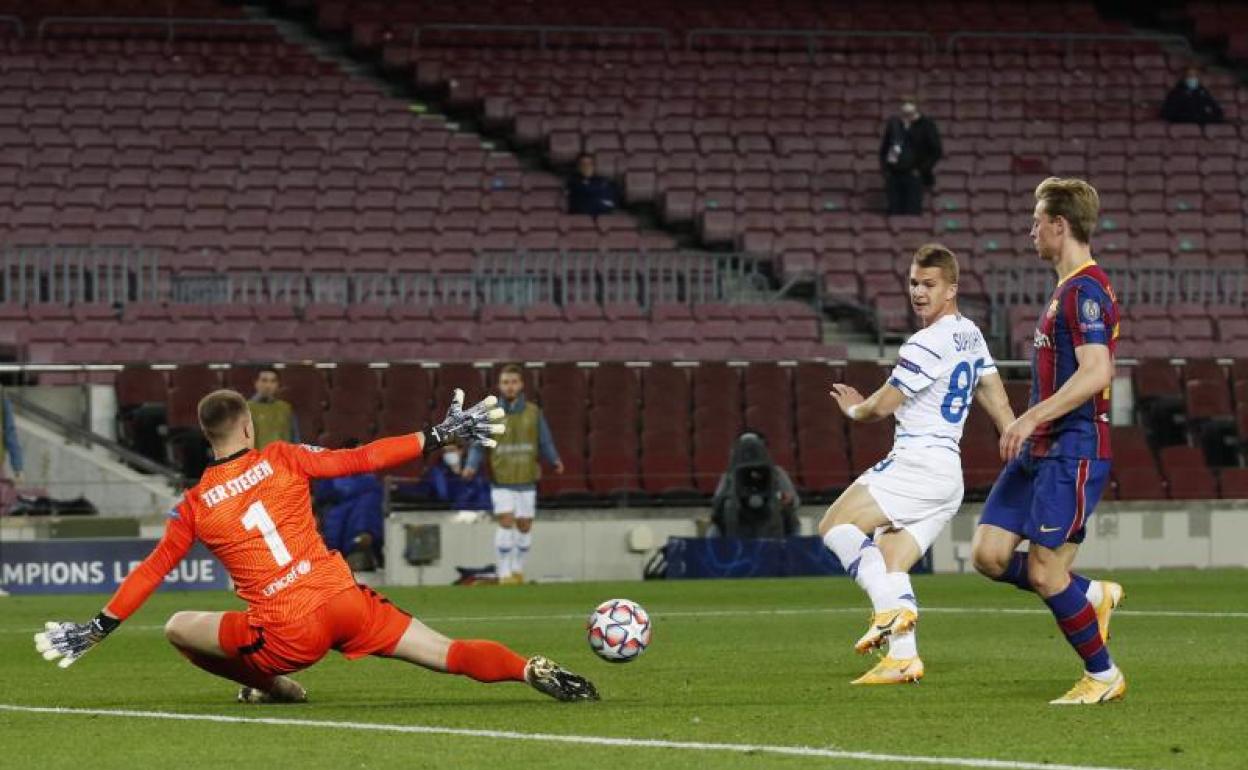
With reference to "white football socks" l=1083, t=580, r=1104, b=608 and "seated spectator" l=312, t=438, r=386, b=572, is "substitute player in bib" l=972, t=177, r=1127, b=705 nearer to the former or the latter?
"white football socks" l=1083, t=580, r=1104, b=608

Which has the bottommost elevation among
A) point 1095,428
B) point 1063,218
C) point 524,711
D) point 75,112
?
point 524,711

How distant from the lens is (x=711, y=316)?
2773 cm

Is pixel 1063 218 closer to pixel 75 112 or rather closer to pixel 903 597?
pixel 903 597

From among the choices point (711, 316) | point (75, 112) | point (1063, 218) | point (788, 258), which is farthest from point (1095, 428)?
point (75, 112)

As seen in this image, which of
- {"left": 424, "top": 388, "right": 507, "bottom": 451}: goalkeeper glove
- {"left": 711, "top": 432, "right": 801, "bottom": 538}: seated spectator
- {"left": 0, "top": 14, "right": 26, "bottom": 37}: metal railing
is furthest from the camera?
{"left": 0, "top": 14, "right": 26, "bottom": 37}: metal railing

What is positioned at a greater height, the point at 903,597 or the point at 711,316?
the point at 711,316

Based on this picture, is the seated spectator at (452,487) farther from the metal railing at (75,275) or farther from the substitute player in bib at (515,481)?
the metal railing at (75,275)

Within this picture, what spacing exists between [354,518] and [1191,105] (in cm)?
1811

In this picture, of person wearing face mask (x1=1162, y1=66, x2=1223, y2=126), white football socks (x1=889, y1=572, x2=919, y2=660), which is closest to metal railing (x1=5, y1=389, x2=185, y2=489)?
white football socks (x1=889, y1=572, x2=919, y2=660)

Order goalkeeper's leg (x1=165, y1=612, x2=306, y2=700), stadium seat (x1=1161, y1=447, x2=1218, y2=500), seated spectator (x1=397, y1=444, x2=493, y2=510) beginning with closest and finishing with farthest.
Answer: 1. goalkeeper's leg (x1=165, y1=612, x2=306, y2=700)
2. seated spectator (x1=397, y1=444, x2=493, y2=510)
3. stadium seat (x1=1161, y1=447, x2=1218, y2=500)

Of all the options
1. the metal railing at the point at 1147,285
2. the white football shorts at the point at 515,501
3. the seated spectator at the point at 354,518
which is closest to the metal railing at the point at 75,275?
the seated spectator at the point at 354,518

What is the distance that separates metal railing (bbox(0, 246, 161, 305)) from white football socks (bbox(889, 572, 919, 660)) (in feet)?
56.9

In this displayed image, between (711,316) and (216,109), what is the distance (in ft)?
28.8

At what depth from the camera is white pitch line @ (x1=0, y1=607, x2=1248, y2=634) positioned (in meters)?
15.8
